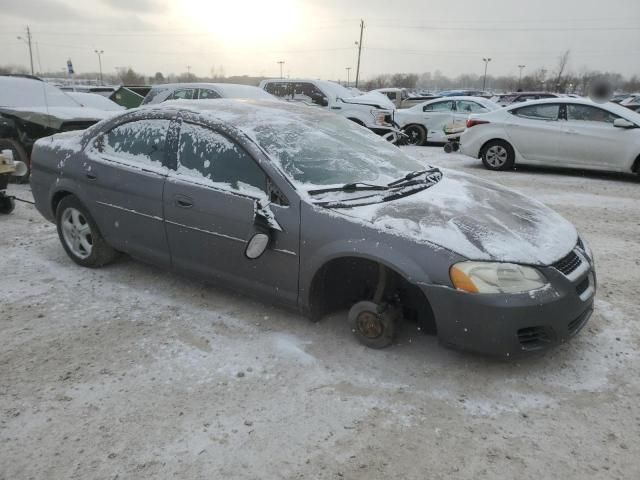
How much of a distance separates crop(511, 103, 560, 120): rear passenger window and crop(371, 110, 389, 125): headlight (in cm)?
334

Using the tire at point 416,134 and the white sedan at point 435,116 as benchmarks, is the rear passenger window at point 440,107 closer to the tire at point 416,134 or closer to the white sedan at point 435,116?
the white sedan at point 435,116

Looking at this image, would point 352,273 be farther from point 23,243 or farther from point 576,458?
point 23,243

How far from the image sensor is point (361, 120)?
12.4m

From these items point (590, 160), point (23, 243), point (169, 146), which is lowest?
point (23, 243)

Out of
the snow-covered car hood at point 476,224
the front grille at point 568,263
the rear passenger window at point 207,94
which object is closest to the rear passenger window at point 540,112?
the rear passenger window at point 207,94

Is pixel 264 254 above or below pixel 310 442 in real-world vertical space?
above

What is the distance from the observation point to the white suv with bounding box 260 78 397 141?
12383 millimetres

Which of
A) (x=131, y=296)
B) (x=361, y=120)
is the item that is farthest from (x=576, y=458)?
(x=361, y=120)

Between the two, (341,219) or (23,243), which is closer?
(341,219)

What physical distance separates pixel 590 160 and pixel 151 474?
30.5 ft

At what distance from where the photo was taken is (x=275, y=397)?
2855 millimetres

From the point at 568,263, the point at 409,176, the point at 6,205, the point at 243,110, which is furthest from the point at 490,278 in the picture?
the point at 6,205

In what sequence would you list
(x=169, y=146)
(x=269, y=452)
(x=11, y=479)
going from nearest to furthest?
(x=11, y=479) → (x=269, y=452) → (x=169, y=146)

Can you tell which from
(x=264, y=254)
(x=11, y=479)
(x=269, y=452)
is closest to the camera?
(x=11, y=479)
